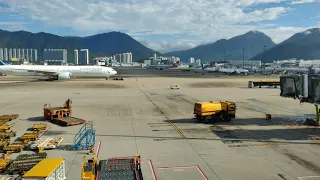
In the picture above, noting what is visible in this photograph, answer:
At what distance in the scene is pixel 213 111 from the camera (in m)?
30.7

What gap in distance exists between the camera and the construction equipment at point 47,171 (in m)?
11.6

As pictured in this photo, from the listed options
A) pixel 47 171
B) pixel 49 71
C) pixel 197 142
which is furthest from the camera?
pixel 49 71

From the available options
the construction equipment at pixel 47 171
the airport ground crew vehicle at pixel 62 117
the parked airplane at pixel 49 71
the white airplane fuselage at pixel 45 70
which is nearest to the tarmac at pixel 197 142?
the airport ground crew vehicle at pixel 62 117

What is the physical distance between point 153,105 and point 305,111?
21020mm

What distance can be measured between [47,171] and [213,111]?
21.4m

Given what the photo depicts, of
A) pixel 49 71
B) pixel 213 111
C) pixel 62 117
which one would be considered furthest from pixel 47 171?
pixel 49 71

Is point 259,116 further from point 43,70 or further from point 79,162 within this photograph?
point 43,70

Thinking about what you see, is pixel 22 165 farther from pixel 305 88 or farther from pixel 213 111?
pixel 305 88

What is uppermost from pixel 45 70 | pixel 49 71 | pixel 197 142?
pixel 45 70

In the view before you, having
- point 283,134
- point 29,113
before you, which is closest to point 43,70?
point 29,113

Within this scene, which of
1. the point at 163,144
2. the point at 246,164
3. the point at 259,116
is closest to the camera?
the point at 246,164

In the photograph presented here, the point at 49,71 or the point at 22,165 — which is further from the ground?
the point at 49,71

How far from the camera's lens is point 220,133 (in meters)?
26.0

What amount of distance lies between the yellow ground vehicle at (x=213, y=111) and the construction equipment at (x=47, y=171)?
18800mm
